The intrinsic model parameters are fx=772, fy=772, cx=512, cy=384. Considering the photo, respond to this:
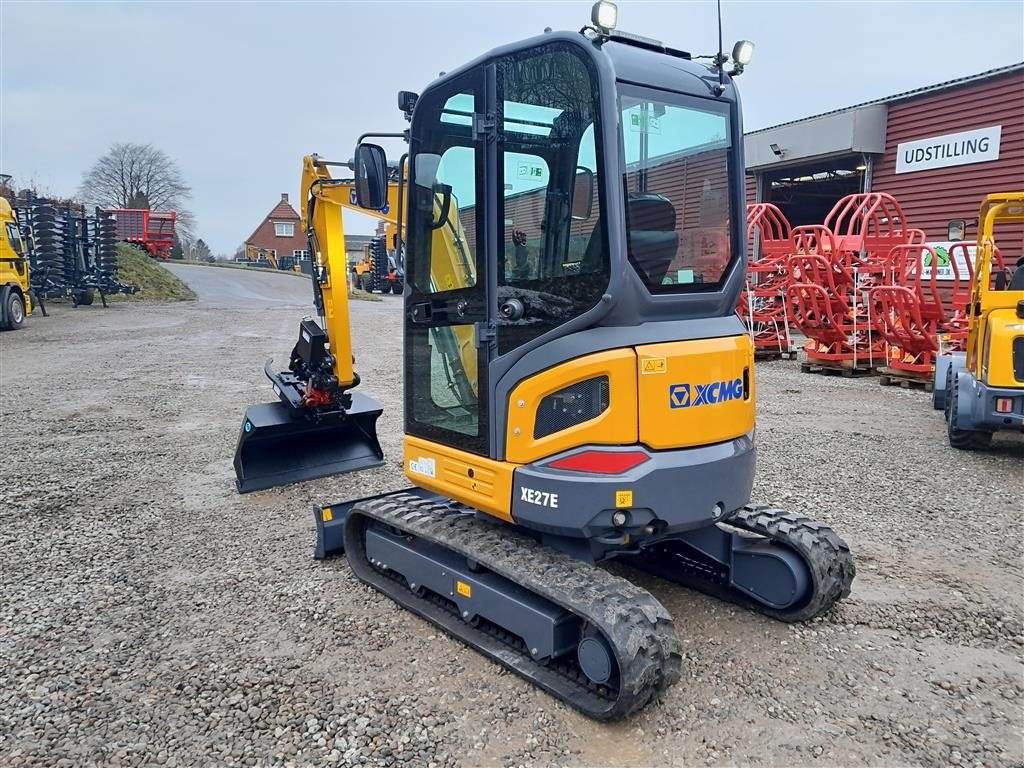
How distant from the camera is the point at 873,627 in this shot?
Answer: 3.91 m

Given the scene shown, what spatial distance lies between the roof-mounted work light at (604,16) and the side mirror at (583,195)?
0.54m

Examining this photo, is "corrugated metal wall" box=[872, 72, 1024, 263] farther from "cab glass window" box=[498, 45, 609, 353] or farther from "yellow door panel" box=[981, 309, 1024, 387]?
"cab glass window" box=[498, 45, 609, 353]

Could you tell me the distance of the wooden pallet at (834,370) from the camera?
473 inches

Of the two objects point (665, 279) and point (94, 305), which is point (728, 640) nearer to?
point (665, 279)

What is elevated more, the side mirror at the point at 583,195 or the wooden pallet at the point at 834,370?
the side mirror at the point at 583,195

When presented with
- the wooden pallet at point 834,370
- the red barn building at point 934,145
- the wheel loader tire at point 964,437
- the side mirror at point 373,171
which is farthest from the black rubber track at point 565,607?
the red barn building at point 934,145

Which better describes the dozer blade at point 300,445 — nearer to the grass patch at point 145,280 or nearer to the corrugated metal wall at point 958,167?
the corrugated metal wall at point 958,167

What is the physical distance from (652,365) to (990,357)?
5.40 metres

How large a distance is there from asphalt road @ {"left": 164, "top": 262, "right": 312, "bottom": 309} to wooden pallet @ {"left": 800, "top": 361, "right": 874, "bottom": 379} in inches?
689

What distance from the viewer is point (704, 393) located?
330 cm

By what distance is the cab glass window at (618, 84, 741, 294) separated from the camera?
125 inches

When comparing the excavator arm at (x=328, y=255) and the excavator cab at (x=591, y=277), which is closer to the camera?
the excavator cab at (x=591, y=277)

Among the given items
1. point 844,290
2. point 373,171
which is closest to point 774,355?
point 844,290

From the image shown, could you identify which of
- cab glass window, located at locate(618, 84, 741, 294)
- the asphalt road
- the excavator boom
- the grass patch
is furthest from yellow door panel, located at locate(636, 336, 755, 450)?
the grass patch
